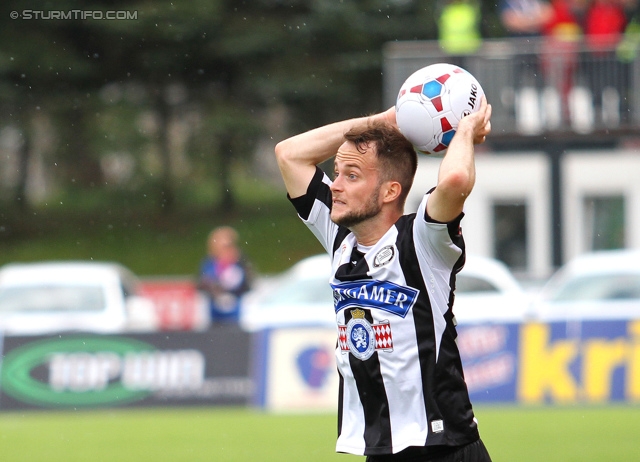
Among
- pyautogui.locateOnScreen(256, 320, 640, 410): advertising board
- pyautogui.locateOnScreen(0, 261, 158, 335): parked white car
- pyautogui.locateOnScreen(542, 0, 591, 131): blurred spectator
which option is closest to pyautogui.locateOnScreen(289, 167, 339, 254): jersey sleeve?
pyautogui.locateOnScreen(256, 320, 640, 410): advertising board

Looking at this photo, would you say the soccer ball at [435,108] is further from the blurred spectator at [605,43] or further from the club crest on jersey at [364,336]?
the blurred spectator at [605,43]

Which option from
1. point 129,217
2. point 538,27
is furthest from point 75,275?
point 129,217

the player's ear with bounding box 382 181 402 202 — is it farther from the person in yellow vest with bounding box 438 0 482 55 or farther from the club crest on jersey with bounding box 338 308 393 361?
the person in yellow vest with bounding box 438 0 482 55

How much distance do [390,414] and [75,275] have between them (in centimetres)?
1175

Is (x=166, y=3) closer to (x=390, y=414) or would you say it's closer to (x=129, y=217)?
(x=129, y=217)

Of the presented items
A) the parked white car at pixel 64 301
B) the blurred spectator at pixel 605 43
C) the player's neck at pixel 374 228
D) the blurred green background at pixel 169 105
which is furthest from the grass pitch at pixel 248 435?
the blurred green background at pixel 169 105

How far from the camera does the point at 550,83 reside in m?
19.6

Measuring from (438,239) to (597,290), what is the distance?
32.5 feet

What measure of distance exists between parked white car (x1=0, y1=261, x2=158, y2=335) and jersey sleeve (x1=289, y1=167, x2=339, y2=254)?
32.4 ft

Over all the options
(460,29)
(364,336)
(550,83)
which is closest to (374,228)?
(364,336)

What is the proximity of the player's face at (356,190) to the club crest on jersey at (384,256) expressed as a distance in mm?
139

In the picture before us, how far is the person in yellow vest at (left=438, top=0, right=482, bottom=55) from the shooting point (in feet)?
62.7

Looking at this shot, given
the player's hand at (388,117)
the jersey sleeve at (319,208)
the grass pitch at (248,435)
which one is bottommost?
the grass pitch at (248,435)

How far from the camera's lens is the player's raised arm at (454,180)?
394 centimetres
